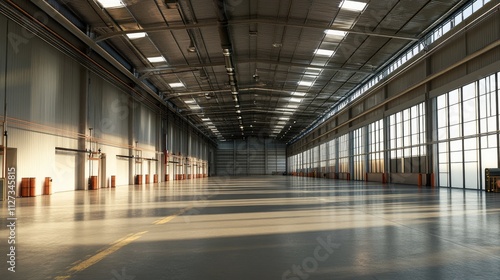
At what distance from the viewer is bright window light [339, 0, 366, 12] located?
22.4 metres

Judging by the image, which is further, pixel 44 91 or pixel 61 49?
pixel 61 49

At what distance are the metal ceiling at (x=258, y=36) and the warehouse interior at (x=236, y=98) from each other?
15cm

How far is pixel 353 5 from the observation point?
22656 millimetres

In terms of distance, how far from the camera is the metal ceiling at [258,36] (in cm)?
2270

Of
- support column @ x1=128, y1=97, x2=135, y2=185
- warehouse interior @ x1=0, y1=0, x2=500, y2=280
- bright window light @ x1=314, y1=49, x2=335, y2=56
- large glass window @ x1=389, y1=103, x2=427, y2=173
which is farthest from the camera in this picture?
support column @ x1=128, y1=97, x2=135, y2=185

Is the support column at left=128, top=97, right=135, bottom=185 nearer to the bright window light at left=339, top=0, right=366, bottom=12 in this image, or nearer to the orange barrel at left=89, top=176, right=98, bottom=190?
the orange barrel at left=89, top=176, right=98, bottom=190

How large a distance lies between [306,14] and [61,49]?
13.9m

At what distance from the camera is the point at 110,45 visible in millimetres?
27891

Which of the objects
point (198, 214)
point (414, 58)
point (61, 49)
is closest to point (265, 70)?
point (414, 58)

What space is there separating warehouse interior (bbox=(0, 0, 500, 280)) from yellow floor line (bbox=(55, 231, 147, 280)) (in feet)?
0.19

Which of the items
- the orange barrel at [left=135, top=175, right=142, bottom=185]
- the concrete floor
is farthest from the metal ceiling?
the concrete floor

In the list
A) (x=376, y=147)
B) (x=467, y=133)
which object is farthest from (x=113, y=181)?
(x=376, y=147)

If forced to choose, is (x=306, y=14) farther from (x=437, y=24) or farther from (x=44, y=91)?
(x=44, y=91)

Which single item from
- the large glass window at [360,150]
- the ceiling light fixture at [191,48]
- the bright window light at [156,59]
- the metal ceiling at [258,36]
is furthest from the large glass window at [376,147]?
the bright window light at [156,59]
